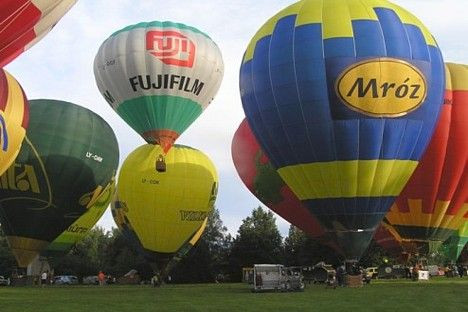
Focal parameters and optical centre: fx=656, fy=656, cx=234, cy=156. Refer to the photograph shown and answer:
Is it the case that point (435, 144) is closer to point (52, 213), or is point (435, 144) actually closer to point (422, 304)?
point (422, 304)

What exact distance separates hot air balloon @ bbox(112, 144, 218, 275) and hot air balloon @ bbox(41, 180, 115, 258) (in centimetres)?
78

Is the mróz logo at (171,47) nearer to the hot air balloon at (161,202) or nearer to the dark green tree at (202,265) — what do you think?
the hot air balloon at (161,202)

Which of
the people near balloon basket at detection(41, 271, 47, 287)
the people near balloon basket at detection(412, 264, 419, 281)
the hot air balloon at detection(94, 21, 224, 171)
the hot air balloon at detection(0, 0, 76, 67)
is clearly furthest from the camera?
the people near balloon basket at detection(41, 271, 47, 287)

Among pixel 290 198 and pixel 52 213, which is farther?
pixel 290 198

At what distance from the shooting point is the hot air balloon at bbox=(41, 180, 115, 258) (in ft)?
99.9

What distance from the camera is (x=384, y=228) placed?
30.3 metres

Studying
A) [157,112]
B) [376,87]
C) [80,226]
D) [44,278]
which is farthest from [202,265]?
[376,87]

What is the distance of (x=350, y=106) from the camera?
2072cm

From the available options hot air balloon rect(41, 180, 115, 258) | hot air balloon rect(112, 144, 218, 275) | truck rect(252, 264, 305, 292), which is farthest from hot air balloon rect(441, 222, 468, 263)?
hot air balloon rect(41, 180, 115, 258)

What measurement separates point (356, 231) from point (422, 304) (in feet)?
22.1

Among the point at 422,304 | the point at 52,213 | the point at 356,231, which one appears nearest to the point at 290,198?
the point at 356,231

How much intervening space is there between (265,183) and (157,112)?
5962 mm

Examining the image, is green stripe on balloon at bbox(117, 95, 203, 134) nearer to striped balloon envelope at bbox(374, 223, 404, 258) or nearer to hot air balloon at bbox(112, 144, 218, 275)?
hot air balloon at bbox(112, 144, 218, 275)

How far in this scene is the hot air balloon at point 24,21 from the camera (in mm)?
14469
